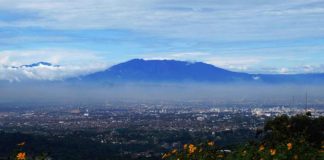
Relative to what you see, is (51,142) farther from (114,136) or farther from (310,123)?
(310,123)

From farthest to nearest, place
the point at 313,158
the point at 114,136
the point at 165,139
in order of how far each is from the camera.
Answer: the point at 114,136, the point at 165,139, the point at 313,158

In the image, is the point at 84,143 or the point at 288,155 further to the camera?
the point at 84,143

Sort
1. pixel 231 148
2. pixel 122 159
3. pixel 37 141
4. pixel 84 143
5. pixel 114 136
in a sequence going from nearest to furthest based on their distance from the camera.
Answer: pixel 231 148, pixel 122 159, pixel 37 141, pixel 84 143, pixel 114 136

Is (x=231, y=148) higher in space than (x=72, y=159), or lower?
higher

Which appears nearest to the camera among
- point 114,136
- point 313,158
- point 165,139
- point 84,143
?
point 313,158

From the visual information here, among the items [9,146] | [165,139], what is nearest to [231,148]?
[9,146]

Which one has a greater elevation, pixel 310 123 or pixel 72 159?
pixel 310 123

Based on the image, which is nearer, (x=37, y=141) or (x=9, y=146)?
(x=9, y=146)

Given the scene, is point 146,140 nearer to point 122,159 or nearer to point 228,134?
point 228,134

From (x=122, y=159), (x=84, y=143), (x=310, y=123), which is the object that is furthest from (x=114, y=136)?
(x=310, y=123)

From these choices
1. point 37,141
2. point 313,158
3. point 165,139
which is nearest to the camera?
point 313,158
